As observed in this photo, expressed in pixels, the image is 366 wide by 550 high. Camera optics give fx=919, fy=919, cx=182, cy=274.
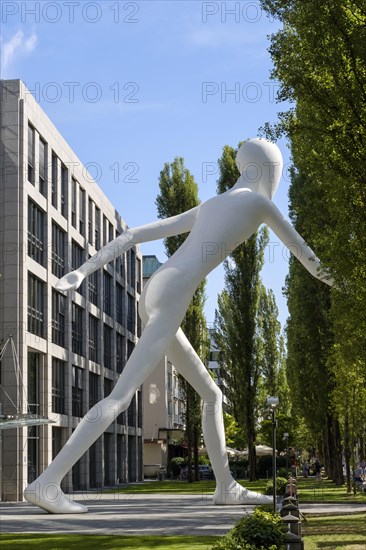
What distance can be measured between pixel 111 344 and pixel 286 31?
3451 centimetres

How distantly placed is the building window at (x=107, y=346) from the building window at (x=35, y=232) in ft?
47.5

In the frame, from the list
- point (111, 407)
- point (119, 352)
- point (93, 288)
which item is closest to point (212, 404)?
point (111, 407)

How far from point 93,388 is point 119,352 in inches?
300

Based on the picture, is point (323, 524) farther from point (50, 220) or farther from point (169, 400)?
point (169, 400)

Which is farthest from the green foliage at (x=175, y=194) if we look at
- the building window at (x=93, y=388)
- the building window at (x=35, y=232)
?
the building window at (x=35, y=232)

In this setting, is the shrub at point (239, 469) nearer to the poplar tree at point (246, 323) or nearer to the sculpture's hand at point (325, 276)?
the poplar tree at point (246, 323)

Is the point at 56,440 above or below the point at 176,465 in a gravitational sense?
above

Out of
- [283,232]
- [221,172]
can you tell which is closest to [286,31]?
[283,232]

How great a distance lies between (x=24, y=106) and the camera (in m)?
30.1

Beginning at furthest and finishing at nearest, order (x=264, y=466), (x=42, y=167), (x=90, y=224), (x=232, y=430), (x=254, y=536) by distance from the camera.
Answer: (x=232, y=430) → (x=264, y=466) → (x=90, y=224) → (x=42, y=167) → (x=254, y=536)

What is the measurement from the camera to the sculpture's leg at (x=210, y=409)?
14.2 m

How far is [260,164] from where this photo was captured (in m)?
14.5

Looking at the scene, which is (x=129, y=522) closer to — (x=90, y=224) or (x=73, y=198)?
(x=73, y=198)

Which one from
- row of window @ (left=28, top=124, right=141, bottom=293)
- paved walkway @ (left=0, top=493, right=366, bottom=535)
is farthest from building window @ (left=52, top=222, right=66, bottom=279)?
paved walkway @ (left=0, top=493, right=366, bottom=535)
